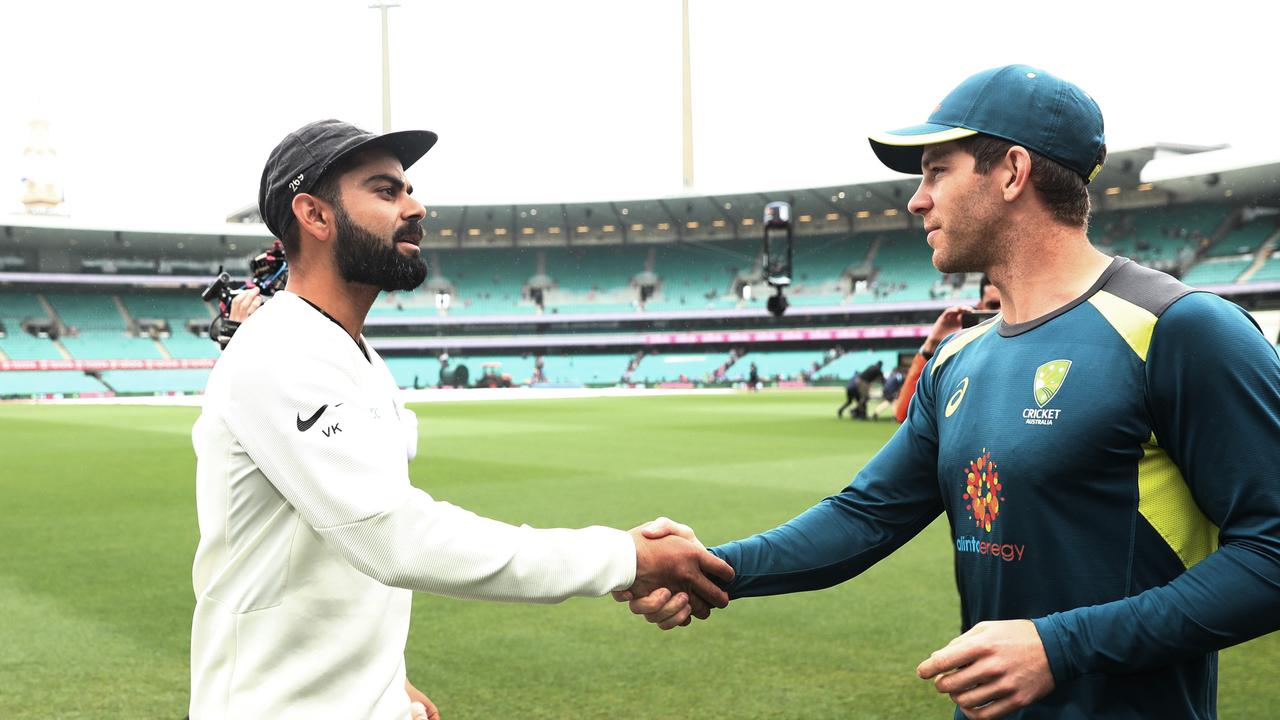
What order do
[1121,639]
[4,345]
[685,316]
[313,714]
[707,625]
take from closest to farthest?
[1121,639] → [313,714] → [707,625] → [4,345] → [685,316]

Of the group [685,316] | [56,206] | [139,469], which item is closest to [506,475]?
[139,469]

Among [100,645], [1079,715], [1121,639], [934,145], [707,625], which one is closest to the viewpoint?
[1121,639]

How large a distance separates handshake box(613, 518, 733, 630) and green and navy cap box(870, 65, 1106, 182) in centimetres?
123

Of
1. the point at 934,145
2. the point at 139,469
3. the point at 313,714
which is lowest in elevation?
the point at 139,469

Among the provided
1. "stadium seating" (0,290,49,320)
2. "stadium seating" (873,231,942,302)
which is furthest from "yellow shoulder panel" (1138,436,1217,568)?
"stadium seating" (0,290,49,320)

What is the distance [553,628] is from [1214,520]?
17.3 ft

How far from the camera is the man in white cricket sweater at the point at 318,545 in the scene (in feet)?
7.30

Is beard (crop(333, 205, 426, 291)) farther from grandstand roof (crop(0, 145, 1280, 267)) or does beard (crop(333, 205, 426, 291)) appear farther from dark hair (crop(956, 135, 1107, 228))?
grandstand roof (crop(0, 145, 1280, 267))

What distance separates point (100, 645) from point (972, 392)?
5.93 m

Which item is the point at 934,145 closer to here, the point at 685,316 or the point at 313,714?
the point at 313,714

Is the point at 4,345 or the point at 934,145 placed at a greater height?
the point at 934,145

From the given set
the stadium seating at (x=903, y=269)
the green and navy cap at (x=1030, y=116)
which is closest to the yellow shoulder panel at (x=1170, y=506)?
the green and navy cap at (x=1030, y=116)

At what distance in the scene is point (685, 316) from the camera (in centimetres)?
7550

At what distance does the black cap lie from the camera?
2.63 meters
